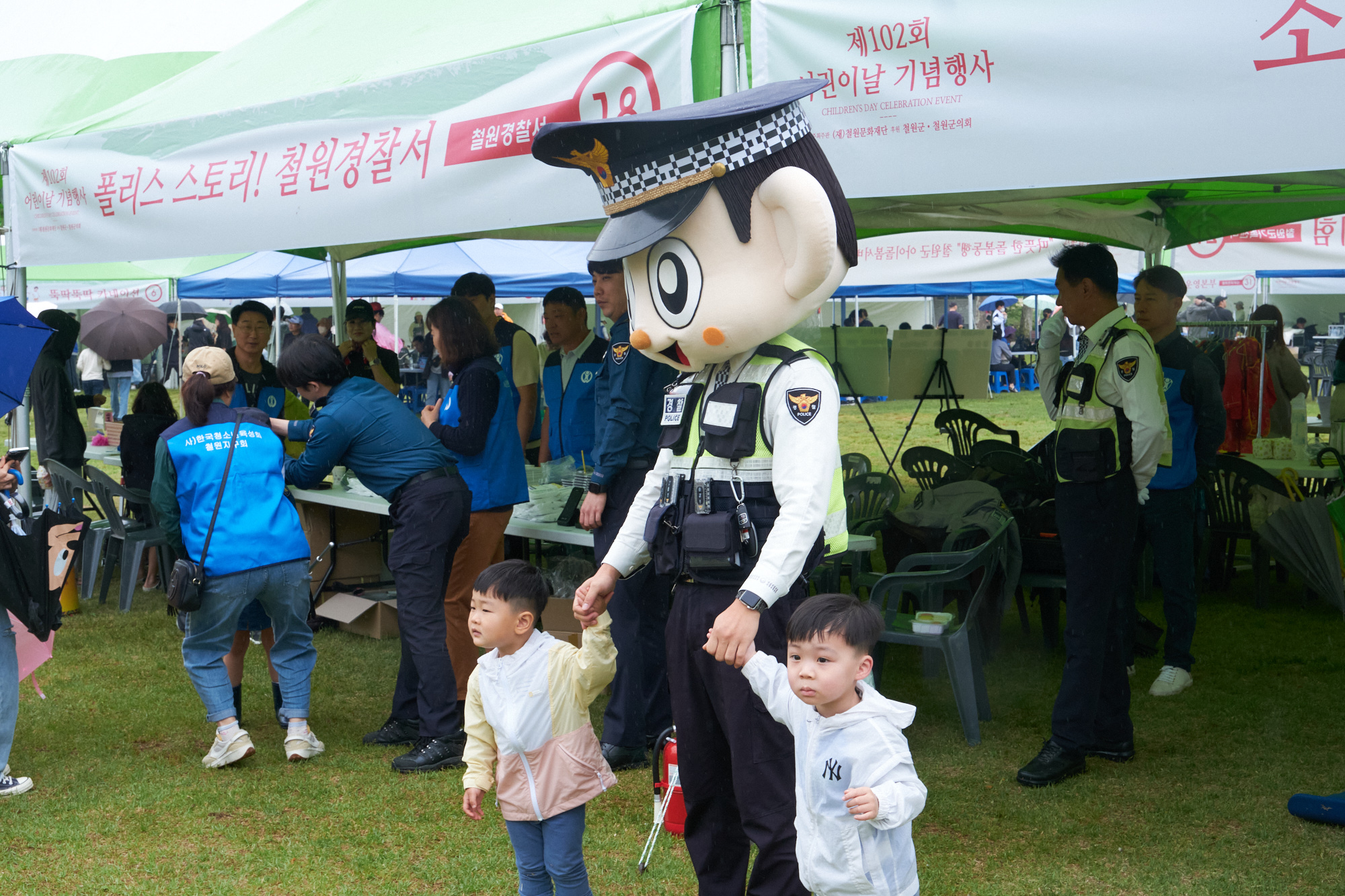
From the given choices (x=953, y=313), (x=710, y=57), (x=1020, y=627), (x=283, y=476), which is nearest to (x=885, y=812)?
(x=710, y=57)

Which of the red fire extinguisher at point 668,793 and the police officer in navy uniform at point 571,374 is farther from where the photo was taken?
the police officer in navy uniform at point 571,374

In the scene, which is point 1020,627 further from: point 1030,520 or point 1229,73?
point 1229,73

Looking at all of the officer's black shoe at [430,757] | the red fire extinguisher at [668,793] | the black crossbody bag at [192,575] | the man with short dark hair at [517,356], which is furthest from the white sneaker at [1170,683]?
the black crossbody bag at [192,575]

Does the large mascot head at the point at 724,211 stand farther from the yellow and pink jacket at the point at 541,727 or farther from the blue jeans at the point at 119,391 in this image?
the blue jeans at the point at 119,391

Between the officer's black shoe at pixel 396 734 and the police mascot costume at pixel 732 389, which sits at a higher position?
the police mascot costume at pixel 732 389

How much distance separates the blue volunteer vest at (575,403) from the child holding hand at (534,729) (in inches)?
98.7

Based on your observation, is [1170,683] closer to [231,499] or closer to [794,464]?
[794,464]

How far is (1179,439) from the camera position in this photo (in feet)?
16.3

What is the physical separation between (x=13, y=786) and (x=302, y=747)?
98 cm

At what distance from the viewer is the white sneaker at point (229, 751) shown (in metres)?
4.29

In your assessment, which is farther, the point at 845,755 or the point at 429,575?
the point at 429,575

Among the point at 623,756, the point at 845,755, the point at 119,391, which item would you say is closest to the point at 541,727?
the point at 845,755

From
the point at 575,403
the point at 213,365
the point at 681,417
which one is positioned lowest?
the point at 575,403

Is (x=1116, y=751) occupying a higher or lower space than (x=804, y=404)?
lower
